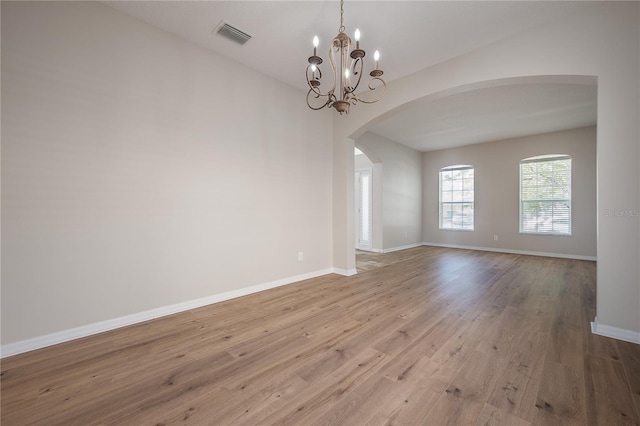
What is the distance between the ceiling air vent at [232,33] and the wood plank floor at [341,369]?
2986 mm

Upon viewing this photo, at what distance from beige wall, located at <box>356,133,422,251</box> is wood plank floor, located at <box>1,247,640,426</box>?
385cm

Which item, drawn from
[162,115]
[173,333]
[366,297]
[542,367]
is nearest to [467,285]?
[366,297]

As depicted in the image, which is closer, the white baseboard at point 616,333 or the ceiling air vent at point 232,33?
the white baseboard at point 616,333

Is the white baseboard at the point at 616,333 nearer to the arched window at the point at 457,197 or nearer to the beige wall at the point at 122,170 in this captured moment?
the beige wall at the point at 122,170

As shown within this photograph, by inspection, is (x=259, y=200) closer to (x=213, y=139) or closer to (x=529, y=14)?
(x=213, y=139)

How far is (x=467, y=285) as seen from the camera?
3.65 m

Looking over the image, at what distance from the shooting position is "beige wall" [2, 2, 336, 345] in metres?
1.97

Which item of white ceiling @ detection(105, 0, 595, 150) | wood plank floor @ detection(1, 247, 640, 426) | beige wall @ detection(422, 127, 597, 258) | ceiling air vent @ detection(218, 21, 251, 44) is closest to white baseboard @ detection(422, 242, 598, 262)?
beige wall @ detection(422, 127, 597, 258)

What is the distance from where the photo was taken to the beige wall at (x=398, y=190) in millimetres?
6379

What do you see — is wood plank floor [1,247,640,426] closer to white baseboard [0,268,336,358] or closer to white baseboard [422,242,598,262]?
white baseboard [0,268,336,358]

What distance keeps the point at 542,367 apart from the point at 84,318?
3635 mm

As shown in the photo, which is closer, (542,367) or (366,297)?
(542,367)

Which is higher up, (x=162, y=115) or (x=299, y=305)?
(x=162, y=115)

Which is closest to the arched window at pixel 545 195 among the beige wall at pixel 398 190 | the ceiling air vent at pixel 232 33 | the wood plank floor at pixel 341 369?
the beige wall at pixel 398 190
